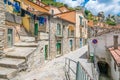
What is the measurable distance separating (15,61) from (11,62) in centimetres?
35

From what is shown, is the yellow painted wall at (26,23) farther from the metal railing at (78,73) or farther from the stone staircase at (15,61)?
the metal railing at (78,73)

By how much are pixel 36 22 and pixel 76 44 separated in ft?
45.9

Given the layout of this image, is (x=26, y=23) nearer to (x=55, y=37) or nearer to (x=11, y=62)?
(x=55, y=37)

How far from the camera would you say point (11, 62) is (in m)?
11.7

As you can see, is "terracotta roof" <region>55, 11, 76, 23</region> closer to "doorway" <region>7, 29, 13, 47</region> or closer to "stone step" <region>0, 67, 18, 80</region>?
"doorway" <region>7, 29, 13, 47</region>

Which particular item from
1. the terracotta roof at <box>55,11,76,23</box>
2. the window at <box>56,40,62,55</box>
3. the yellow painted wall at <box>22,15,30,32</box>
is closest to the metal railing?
the yellow painted wall at <box>22,15,30,32</box>

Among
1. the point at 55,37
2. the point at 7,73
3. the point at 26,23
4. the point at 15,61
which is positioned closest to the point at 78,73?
the point at 7,73

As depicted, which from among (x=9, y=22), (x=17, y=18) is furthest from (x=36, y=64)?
(x=17, y=18)

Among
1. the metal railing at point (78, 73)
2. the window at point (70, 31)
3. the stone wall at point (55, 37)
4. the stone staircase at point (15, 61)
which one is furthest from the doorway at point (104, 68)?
the window at point (70, 31)

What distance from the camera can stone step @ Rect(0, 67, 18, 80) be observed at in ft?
32.4

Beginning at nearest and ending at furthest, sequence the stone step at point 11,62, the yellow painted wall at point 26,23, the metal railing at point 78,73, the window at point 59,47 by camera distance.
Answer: the metal railing at point 78,73, the stone step at point 11,62, the yellow painted wall at point 26,23, the window at point 59,47

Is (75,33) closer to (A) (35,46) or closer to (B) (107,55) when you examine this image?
(B) (107,55)

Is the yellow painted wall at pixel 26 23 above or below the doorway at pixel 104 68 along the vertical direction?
above

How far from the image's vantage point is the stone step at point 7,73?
32.4 ft
